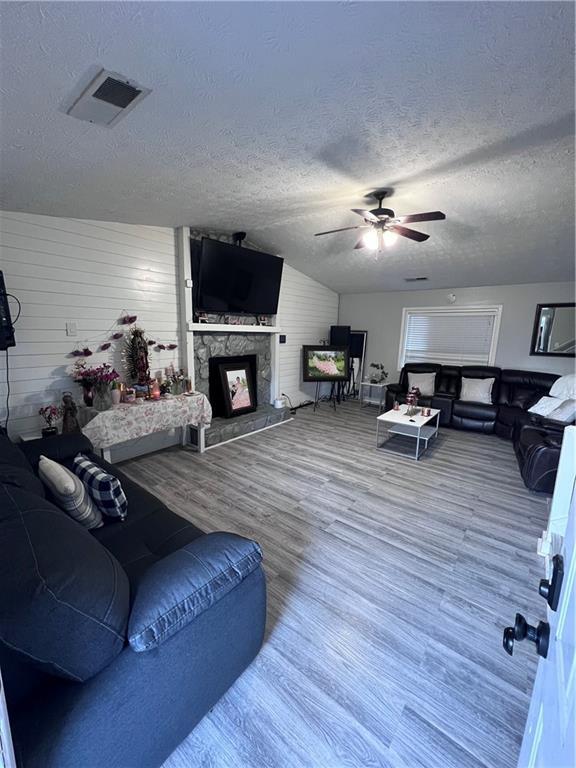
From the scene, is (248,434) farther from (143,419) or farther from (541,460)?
(541,460)

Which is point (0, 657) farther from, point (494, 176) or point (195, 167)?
point (494, 176)

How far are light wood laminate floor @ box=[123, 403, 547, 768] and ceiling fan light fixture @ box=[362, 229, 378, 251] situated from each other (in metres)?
2.34

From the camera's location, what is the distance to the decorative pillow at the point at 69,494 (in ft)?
5.06

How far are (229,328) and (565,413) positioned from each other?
426 centimetres

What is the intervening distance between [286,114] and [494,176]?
187 centimetres

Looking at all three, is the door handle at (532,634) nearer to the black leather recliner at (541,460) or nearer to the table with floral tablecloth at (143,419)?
the black leather recliner at (541,460)

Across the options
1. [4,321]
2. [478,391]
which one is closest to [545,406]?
[478,391]

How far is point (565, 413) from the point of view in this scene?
148 inches

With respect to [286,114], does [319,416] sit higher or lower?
lower

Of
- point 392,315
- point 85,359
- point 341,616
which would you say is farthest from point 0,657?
point 392,315

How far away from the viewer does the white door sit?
486mm

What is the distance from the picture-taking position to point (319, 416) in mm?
5543

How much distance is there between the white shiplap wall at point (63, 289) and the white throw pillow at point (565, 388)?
16.6 ft

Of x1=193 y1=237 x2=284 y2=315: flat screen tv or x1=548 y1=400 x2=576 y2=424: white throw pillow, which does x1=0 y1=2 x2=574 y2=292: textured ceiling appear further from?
x1=548 y1=400 x2=576 y2=424: white throw pillow
